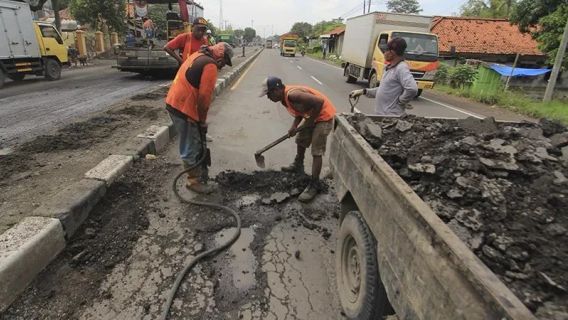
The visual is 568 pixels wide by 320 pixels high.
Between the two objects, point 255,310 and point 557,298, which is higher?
point 557,298

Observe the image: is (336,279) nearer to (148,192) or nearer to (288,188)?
(288,188)

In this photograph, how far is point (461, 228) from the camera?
5.42ft

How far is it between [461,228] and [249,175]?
313 cm

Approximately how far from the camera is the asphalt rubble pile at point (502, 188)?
4.47ft

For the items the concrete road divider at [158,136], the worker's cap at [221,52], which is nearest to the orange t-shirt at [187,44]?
the concrete road divider at [158,136]

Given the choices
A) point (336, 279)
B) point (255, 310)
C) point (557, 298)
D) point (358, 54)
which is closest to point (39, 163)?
point (255, 310)

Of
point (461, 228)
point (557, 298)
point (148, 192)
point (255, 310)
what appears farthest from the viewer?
point (148, 192)

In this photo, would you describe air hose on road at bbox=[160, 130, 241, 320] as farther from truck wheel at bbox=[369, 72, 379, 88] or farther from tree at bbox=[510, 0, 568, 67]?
tree at bbox=[510, 0, 568, 67]

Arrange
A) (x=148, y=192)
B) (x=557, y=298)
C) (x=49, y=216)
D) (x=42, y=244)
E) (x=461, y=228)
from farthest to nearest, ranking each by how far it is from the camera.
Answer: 1. (x=148, y=192)
2. (x=49, y=216)
3. (x=42, y=244)
4. (x=461, y=228)
5. (x=557, y=298)

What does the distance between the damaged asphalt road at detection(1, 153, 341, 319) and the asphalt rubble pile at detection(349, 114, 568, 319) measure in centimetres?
111

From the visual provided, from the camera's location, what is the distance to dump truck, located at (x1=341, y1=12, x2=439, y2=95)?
11.8 m

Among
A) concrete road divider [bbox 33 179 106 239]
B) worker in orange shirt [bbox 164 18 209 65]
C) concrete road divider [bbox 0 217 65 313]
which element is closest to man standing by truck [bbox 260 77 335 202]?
concrete road divider [bbox 33 179 106 239]

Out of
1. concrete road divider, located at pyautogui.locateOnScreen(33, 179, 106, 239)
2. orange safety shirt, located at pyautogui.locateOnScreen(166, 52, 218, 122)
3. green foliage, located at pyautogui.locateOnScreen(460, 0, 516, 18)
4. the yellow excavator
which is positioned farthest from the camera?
green foliage, located at pyautogui.locateOnScreen(460, 0, 516, 18)

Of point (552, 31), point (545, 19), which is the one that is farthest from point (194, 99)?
point (552, 31)
